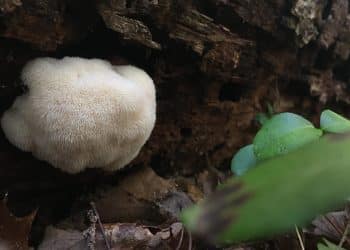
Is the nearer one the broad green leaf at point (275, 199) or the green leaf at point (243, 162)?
the broad green leaf at point (275, 199)

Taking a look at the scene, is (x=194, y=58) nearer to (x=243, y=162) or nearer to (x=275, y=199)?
(x=243, y=162)

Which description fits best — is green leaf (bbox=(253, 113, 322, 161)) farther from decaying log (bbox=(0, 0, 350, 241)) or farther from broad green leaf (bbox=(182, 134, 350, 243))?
broad green leaf (bbox=(182, 134, 350, 243))

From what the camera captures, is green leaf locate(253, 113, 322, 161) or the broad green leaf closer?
the broad green leaf

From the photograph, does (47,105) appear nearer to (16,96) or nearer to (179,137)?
(16,96)

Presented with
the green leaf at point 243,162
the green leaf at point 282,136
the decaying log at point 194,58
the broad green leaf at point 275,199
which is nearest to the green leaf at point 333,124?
the green leaf at point 282,136

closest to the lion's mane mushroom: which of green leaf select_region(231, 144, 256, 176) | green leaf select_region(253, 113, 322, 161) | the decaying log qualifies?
the decaying log

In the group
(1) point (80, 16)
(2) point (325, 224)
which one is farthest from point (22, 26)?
(2) point (325, 224)

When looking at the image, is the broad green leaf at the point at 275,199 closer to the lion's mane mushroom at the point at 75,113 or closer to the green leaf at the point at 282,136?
the green leaf at the point at 282,136
